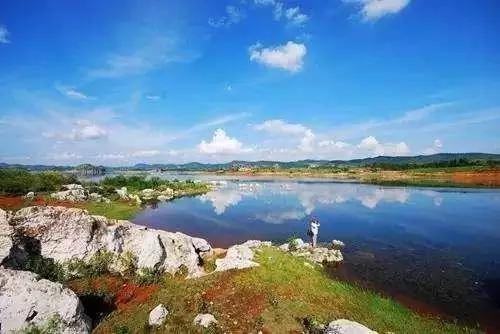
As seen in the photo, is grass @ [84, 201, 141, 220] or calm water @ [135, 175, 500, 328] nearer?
calm water @ [135, 175, 500, 328]

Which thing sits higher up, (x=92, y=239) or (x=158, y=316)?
(x=92, y=239)

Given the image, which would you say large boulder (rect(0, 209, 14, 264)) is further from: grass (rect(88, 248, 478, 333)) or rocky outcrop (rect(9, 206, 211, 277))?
grass (rect(88, 248, 478, 333))

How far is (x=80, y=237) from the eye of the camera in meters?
26.1

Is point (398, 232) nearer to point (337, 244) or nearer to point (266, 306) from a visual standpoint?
point (337, 244)

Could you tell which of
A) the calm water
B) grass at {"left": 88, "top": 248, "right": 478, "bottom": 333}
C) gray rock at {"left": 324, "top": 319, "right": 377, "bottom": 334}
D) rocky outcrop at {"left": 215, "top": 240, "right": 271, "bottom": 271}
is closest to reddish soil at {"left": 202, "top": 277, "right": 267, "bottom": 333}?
grass at {"left": 88, "top": 248, "right": 478, "bottom": 333}

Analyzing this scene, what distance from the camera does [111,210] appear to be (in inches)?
2547

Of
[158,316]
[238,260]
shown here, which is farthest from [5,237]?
[238,260]

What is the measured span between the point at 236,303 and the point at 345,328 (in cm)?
593

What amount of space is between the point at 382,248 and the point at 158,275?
2644cm

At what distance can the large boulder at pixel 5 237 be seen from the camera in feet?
69.5

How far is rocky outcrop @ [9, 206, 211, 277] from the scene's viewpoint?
2512 cm

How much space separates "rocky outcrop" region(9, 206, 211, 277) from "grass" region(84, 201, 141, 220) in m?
32.3

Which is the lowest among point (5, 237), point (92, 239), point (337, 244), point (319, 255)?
point (337, 244)

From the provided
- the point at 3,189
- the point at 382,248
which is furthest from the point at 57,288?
the point at 3,189
